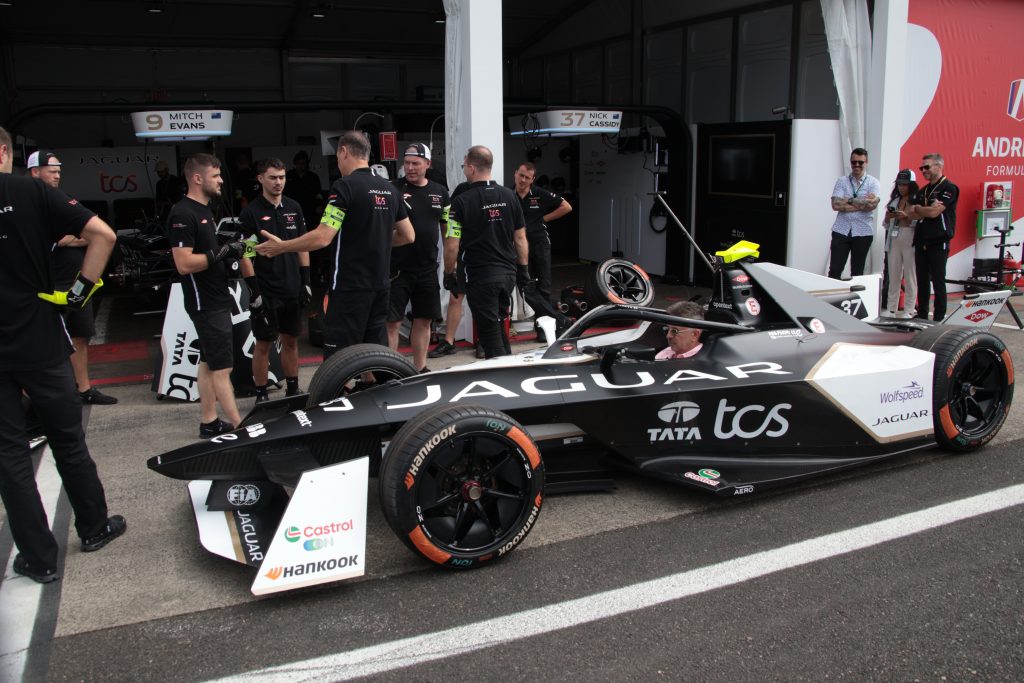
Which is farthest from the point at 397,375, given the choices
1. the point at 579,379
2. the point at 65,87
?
the point at 65,87

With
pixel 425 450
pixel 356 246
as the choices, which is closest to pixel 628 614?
pixel 425 450

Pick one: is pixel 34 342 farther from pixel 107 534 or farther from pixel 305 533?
pixel 305 533

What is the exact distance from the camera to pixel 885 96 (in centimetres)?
963

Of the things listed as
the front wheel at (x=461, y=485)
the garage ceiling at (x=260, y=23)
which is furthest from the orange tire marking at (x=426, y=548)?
the garage ceiling at (x=260, y=23)

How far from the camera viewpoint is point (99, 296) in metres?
11.9

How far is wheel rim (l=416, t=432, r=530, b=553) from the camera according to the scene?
3.55 metres

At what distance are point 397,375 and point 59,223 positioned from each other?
1753 millimetres

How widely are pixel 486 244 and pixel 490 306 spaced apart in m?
0.46

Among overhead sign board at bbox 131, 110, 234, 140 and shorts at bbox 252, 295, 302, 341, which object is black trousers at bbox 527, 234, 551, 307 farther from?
overhead sign board at bbox 131, 110, 234, 140

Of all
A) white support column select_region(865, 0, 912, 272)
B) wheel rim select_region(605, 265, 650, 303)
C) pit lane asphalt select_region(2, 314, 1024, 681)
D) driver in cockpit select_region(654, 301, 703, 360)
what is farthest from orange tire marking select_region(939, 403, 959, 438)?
white support column select_region(865, 0, 912, 272)

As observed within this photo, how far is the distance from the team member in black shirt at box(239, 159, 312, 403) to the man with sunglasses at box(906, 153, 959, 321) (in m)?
6.34

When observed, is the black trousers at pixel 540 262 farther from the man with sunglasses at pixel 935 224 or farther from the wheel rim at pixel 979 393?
the wheel rim at pixel 979 393

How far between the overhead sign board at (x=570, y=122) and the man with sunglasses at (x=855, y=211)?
2.77 metres

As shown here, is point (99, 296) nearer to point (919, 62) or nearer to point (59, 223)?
point (59, 223)
